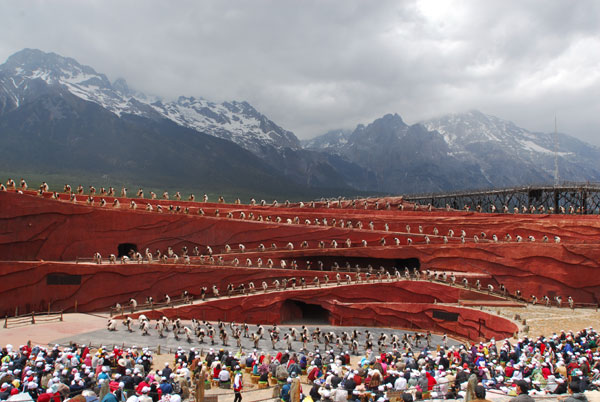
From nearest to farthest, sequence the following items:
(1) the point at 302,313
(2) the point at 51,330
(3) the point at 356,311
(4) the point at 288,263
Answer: (2) the point at 51,330 < (3) the point at 356,311 < (1) the point at 302,313 < (4) the point at 288,263

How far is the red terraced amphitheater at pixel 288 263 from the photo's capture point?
37438 mm

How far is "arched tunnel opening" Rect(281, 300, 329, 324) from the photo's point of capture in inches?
1669

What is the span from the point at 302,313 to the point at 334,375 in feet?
88.1

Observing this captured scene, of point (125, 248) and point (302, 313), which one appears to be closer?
point (302, 313)

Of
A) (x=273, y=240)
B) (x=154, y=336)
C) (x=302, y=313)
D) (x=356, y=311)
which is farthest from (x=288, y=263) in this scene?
(x=154, y=336)

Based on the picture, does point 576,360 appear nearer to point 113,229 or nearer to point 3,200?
point 113,229

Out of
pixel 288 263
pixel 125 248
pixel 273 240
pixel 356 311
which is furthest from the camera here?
pixel 273 240

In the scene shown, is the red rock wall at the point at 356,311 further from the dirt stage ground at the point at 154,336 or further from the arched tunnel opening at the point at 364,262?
the arched tunnel opening at the point at 364,262

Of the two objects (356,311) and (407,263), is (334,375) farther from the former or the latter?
(407,263)

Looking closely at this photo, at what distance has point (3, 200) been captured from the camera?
38.1 metres

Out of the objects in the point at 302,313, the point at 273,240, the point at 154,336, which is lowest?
the point at 302,313

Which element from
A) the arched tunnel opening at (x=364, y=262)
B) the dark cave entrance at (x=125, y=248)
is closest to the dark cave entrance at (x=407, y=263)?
the arched tunnel opening at (x=364, y=262)

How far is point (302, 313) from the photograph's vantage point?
45031 millimetres

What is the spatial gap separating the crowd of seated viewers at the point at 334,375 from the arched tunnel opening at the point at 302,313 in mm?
18054
